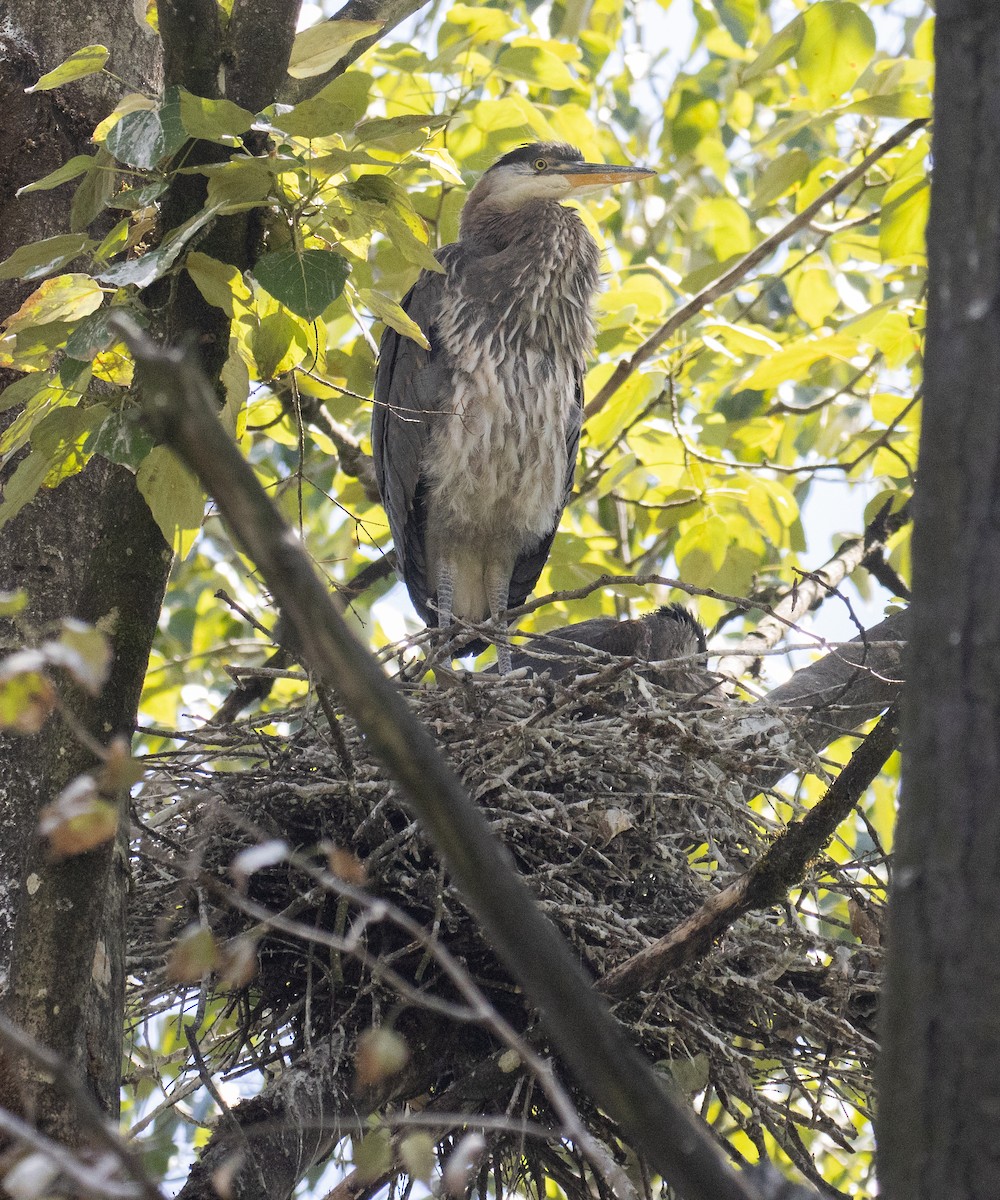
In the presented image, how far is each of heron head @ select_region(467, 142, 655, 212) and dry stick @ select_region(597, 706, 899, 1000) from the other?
3.09 metres

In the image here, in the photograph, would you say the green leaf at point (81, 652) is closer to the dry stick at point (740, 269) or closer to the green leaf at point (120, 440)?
the green leaf at point (120, 440)

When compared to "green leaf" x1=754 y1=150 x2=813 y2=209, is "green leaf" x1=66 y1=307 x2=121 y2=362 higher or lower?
lower

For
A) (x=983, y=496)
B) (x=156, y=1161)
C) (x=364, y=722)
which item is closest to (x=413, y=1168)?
(x=364, y=722)

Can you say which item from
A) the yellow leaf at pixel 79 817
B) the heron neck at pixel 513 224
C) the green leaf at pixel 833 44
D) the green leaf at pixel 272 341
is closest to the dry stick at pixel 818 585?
the green leaf at pixel 833 44

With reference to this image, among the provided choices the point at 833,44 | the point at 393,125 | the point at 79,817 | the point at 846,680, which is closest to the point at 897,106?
the point at 833,44

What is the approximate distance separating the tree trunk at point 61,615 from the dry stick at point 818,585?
6.43ft

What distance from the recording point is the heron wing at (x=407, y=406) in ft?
13.8

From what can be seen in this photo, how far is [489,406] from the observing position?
4.15 meters

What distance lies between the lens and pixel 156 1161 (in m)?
2.39

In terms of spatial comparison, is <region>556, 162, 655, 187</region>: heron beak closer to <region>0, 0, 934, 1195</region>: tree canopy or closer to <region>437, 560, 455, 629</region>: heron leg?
<region>0, 0, 934, 1195</region>: tree canopy

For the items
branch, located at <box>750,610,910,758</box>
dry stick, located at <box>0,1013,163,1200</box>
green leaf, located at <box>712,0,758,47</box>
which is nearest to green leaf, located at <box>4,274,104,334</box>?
dry stick, located at <box>0,1013,163,1200</box>

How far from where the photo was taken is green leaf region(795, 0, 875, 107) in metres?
3.61

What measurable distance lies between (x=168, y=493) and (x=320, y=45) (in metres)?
0.74

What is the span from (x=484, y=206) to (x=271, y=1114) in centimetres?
342
